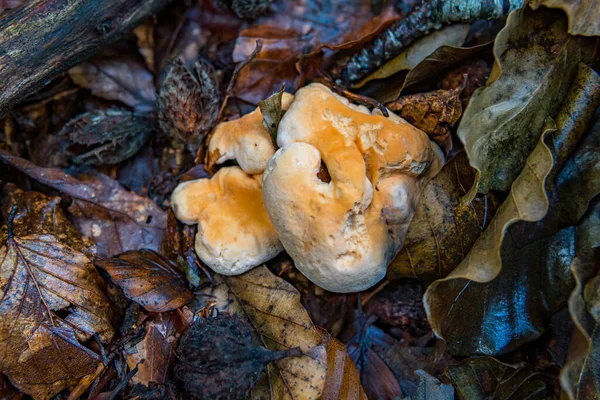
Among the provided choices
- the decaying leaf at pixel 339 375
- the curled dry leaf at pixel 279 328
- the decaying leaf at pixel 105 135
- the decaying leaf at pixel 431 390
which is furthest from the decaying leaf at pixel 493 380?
the decaying leaf at pixel 105 135

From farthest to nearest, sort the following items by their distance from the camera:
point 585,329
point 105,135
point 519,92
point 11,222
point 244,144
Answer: point 105,135 → point 11,222 → point 244,144 → point 519,92 → point 585,329

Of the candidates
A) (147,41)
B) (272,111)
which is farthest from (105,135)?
(272,111)

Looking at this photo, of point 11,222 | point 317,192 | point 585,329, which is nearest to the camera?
point 585,329

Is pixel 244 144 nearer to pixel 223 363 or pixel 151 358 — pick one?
pixel 223 363

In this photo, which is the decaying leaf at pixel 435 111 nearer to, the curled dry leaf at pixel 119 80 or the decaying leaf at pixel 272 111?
the decaying leaf at pixel 272 111

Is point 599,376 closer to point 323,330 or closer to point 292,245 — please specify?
point 323,330

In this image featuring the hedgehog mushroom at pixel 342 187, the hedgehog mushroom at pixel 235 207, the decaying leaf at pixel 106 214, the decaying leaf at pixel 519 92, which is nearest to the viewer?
the hedgehog mushroom at pixel 342 187
